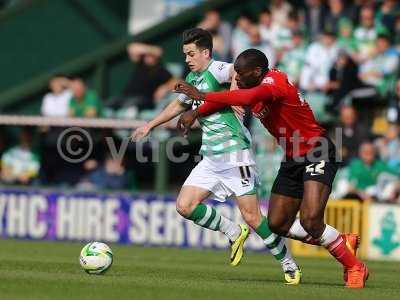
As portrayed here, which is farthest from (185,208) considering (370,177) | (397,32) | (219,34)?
(219,34)

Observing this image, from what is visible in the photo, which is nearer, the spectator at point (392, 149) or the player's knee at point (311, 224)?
the player's knee at point (311, 224)

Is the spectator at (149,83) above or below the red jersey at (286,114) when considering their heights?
above

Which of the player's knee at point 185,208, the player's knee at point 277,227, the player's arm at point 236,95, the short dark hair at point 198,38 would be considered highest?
the short dark hair at point 198,38

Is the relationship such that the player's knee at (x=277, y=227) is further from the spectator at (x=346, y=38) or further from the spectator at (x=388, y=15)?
the spectator at (x=388, y=15)

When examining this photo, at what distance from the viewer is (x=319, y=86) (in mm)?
19234

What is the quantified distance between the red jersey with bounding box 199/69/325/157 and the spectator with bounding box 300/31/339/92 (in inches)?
331

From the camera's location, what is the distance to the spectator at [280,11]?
20406mm

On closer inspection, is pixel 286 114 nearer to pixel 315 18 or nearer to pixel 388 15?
pixel 388 15

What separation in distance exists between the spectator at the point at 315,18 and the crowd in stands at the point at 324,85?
17 millimetres

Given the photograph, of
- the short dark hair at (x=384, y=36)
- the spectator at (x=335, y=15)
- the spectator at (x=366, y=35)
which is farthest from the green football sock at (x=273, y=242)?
the spectator at (x=335, y=15)

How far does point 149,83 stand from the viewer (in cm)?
2000

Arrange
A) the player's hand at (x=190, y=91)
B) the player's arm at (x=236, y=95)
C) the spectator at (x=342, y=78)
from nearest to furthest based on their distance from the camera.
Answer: the player's arm at (x=236, y=95) < the player's hand at (x=190, y=91) < the spectator at (x=342, y=78)

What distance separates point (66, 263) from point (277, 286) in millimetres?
3192

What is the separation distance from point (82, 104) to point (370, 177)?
16.9 ft
